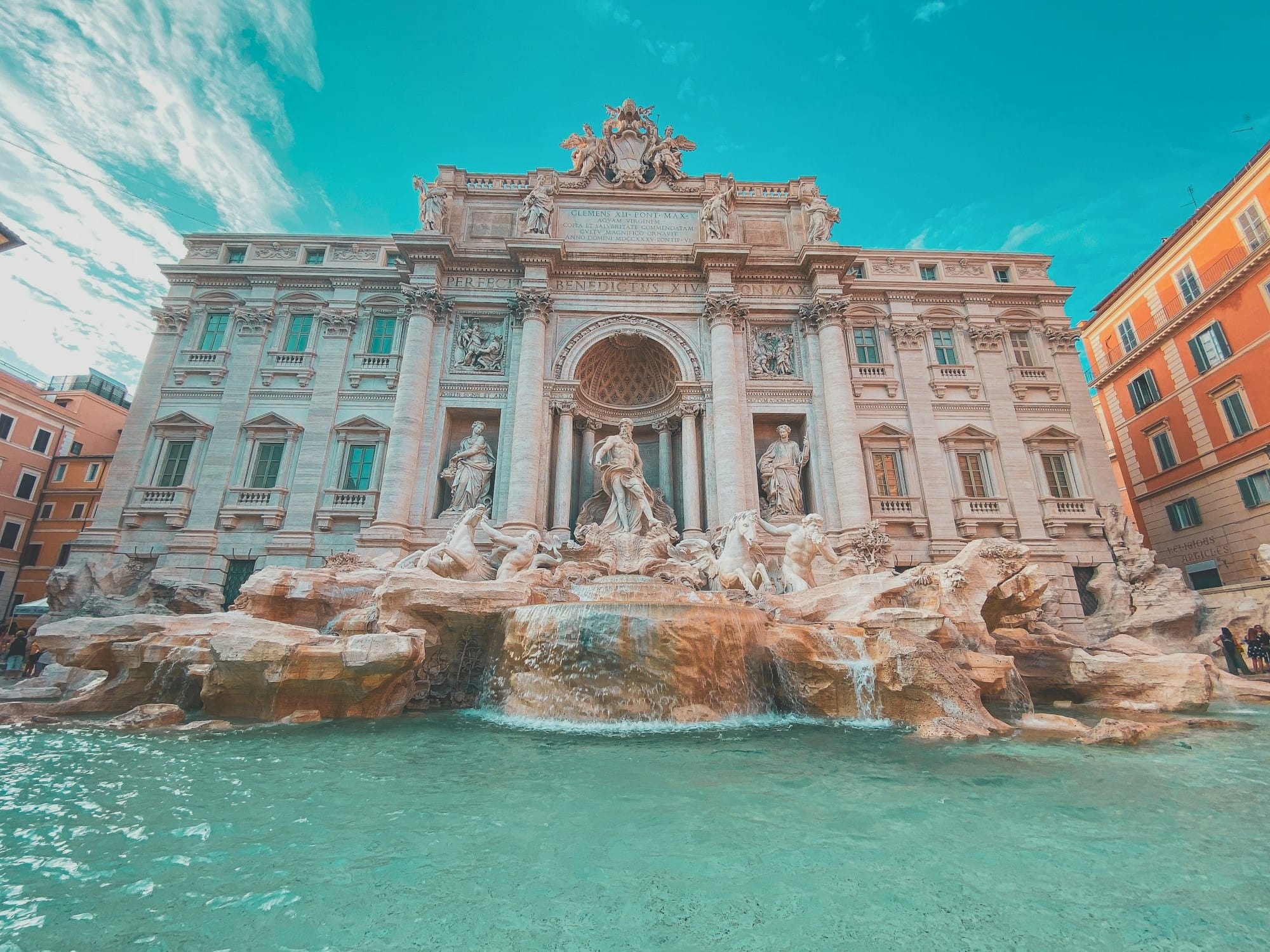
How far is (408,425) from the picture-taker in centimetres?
1684

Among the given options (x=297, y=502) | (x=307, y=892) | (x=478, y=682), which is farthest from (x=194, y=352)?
(x=307, y=892)

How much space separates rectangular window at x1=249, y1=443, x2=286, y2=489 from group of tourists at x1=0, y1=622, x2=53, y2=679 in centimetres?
619

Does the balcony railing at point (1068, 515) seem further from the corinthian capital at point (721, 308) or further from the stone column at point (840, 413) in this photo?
the corinthian capital at point (721, 308)

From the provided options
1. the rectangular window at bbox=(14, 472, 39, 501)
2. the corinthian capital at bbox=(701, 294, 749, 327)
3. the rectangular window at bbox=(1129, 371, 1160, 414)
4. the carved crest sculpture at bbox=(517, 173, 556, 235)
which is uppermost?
the carved crest sculpture at bbox=(517, 173, 556, 235)

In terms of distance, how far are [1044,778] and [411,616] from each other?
839 cm

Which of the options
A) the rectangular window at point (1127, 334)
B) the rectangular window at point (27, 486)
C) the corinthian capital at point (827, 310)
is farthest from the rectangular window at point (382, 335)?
the rectangular window at point (1127, 334)

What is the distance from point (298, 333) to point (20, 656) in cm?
1199

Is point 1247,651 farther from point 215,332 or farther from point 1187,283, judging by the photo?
point 215,332

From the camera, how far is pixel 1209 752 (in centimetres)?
563

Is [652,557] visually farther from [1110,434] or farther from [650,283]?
[1110,434]

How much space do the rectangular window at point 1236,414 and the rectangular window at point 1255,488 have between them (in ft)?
4.84

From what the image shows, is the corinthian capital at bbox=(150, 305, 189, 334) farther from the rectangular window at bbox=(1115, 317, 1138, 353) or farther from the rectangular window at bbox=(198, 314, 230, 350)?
the rectangular window at bbox=(1115, 317, 1138, 353)

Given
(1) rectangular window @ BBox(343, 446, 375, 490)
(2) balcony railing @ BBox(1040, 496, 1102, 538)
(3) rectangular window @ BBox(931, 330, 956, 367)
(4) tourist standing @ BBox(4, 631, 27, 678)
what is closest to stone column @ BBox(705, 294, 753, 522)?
(3) rectangular window @ BBox(931, 330, 956, 367)

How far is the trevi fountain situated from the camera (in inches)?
Result: 104
